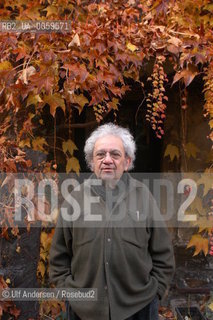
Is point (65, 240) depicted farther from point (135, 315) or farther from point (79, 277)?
point (135, 315)

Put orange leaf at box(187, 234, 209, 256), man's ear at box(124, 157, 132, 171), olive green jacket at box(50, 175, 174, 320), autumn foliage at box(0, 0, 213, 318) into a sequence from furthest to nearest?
orange leaf at box(187, 234, 209, 256) → autumn foliage at box(0, 0, 213, 318) → man's ear at box(124, 157, 132, 171) → olive green jacket at box(50, 175, 174, 320)

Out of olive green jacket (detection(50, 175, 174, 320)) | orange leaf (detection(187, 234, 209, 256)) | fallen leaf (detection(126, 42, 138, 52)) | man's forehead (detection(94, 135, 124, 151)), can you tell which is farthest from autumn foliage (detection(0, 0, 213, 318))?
orange leaf (detection(187, 234, 209, 256))

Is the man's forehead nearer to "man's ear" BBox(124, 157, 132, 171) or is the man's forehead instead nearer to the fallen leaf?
"man's ear" BBox(124, 157, 132, 171)

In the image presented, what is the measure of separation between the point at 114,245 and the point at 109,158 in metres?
0.43

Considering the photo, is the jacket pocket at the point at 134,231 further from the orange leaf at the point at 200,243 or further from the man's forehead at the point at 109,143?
the orange leaf at the point at 200,243

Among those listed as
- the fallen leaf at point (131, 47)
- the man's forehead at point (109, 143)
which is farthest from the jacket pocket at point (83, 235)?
the fallen leaf at point (131, 47)

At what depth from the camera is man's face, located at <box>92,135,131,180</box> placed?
220cm

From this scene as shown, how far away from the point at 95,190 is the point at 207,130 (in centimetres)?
216

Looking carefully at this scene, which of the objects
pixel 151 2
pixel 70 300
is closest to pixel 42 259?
pixel 70 300

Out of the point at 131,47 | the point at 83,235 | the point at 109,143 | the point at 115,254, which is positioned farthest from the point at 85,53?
the point at 115,254

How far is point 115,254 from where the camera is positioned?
2158mm

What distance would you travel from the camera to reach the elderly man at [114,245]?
7.06 feet

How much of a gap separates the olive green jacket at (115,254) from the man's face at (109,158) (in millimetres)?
103

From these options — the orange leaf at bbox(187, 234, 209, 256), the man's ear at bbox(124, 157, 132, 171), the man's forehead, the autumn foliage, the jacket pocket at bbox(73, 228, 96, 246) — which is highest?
the autumn foliage
